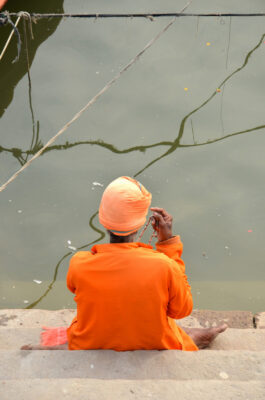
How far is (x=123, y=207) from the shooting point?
1.63 m

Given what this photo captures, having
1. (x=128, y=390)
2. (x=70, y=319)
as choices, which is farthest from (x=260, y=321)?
(x=128, y=390)

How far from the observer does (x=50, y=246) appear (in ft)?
11.7

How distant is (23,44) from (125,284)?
438 centimetres

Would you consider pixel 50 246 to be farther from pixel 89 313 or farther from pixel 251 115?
pixel 251 115

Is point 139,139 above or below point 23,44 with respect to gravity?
below

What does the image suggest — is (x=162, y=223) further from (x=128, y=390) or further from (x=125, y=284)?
(x=128, y=390)

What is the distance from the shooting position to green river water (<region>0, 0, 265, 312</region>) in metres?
3.44

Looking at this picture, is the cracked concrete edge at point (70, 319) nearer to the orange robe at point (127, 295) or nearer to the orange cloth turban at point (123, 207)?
the orange robe at point (127, 295)

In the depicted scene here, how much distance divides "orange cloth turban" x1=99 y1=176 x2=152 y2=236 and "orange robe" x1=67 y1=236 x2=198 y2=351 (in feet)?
0.23

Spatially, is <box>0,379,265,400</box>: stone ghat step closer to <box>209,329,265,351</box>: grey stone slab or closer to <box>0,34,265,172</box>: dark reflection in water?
<box>209,329,265,351</box>: grey stone slab

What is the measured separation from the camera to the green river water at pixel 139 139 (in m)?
3.44

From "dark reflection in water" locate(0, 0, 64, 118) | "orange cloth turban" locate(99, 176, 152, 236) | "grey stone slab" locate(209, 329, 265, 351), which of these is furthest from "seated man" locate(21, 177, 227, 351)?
"dark reflection in water" locate(0, 0, 64, 118)

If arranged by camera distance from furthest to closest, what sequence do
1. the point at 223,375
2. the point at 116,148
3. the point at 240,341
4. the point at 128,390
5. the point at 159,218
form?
the point at 116,148 < the point at 240,341 < the point at 159,218 < the point at 223,375 < the point at 128,390

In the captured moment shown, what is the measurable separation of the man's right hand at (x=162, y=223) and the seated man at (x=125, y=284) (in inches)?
5.3
